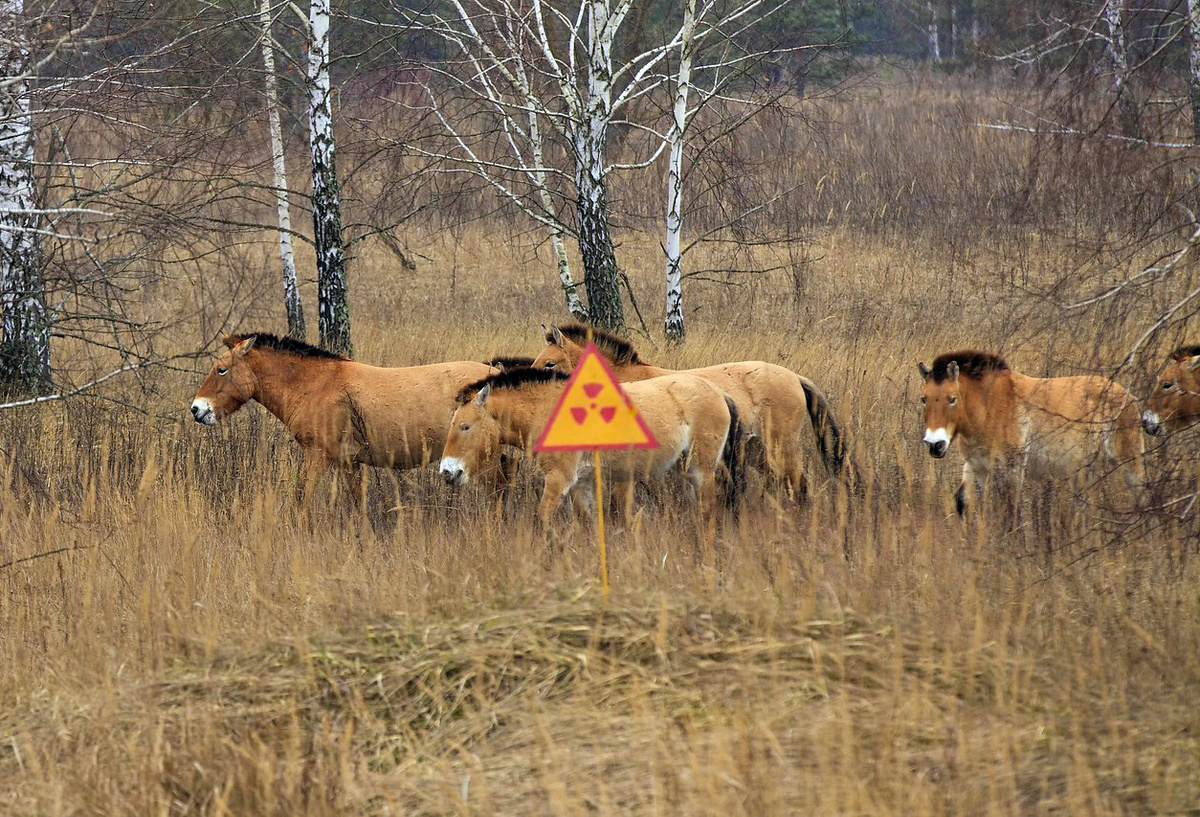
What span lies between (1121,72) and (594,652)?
3284mm

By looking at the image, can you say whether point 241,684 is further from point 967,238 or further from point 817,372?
point 967,238

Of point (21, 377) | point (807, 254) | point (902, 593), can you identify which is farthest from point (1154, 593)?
point (807, 254)

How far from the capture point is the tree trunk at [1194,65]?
5113 millimetres

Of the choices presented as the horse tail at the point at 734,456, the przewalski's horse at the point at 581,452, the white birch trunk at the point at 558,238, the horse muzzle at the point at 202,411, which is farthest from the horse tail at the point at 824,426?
the white birch trunk at the point at 558,238

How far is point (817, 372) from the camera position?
12594 millimetres

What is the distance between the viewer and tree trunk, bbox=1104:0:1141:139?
5254mm

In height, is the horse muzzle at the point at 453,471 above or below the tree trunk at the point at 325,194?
below

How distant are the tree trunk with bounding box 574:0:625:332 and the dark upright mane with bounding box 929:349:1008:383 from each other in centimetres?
652

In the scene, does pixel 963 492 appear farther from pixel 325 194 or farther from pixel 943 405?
pixel 325 194

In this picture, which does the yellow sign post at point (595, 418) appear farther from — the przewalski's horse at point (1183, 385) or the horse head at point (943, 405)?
the przewalski's horse at point (1183, 385)

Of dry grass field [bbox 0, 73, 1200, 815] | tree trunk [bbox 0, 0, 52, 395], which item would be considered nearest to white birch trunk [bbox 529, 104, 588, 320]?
tree trunk [bbox 0, 0, 52, 395]

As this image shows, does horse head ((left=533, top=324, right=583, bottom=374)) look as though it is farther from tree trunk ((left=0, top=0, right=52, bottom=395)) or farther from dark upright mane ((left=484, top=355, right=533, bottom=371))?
tree trunk ((left=0, top=0, right=52, bottom=395))

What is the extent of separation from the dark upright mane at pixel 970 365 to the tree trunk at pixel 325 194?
315 inches

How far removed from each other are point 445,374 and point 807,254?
14.8 m
